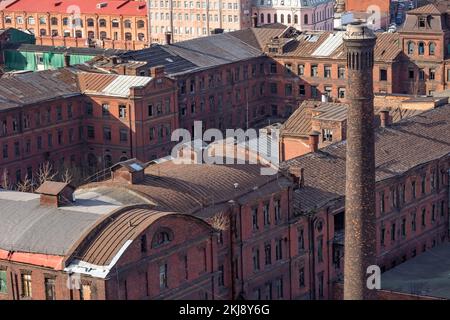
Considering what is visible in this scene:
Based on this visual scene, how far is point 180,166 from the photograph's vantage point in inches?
3489

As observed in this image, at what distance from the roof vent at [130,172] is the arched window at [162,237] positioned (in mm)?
7734

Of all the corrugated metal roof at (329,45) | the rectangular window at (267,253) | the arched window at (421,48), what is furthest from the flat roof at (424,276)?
the corrugated metal roof at (329,45)

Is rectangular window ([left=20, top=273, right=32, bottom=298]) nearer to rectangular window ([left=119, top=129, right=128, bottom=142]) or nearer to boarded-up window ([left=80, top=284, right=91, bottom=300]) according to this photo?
boarded-up window ([left=80, top=284, right=91, bottom=300])

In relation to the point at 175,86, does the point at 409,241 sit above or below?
below

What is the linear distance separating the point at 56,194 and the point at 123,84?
189 feet

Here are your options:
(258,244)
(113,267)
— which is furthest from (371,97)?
(113,267)

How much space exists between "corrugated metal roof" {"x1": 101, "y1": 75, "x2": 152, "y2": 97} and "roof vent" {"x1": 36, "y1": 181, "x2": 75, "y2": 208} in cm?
5449

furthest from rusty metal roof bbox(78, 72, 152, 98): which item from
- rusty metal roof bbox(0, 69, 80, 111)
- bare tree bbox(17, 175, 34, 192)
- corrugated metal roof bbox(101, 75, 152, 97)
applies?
bare tree bbox(17, 175, 34, 192)

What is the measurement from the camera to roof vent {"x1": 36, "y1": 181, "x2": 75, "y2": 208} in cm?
7774

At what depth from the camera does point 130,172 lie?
8206 centimetres

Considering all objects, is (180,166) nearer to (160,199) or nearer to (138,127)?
(160,199)

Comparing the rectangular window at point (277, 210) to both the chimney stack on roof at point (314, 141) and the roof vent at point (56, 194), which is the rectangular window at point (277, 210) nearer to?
the roof vent at point (56, 194)

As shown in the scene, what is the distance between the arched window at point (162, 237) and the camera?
244 feet
